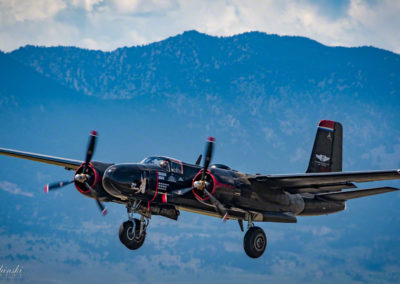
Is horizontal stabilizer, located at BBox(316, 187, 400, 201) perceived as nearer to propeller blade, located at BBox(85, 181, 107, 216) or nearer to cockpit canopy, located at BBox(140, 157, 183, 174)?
cockpit canopy, located at BBox(140, 157, 183, 174)

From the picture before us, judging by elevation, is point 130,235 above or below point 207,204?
below

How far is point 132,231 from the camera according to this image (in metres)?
34.1

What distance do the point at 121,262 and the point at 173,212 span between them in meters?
164

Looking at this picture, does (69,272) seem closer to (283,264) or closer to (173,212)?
(283,264)

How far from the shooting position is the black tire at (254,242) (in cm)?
3444

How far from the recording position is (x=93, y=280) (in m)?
170

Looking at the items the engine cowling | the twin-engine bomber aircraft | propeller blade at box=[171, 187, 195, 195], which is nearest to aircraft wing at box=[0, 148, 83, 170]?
the twin-engine bomber aircraft

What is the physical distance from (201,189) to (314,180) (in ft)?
19.6

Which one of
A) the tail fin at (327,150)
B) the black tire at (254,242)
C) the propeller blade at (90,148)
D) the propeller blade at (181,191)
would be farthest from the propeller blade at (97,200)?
the tail fin at (327,150)

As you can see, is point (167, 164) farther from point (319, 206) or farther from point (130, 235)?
point (319, 206)

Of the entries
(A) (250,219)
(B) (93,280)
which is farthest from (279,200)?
(B) (93,280)

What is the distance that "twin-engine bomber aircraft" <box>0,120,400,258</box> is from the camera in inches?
1265

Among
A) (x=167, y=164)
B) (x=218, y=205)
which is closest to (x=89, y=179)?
(x=167, y=164)

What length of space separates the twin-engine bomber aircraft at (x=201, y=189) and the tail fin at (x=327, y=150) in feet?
11.8
